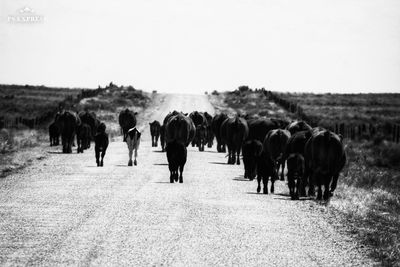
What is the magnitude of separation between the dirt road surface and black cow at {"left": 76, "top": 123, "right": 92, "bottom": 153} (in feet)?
30.4

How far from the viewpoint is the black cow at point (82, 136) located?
107 ft

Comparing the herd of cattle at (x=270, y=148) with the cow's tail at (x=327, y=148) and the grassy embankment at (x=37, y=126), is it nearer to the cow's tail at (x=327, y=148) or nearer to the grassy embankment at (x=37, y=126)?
the cow's tail at (x=327, y=148)

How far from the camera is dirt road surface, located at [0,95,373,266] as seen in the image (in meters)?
11.0

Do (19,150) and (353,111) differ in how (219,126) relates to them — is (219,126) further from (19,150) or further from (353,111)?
(353,111)

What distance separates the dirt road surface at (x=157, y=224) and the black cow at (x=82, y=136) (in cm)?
926

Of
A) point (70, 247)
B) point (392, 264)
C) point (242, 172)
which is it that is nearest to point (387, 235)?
point (392, 264)

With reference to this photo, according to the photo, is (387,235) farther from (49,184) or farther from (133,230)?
(49,184)

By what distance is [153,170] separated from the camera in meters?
25.2

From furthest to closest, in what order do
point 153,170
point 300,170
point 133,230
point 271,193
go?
point 153,170
point 271,193
point 300,170
point 133,230

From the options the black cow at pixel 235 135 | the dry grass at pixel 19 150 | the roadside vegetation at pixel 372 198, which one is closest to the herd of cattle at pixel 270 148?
the black cow at pixel 235 135

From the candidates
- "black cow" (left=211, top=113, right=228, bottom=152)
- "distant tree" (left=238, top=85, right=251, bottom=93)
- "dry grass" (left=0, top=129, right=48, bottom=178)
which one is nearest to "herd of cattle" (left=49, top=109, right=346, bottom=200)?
"black cow" (left=211, top=113, right=228, bottom=152)

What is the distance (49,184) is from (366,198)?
8.68 meters

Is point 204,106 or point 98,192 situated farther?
point 204,106

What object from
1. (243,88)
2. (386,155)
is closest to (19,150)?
(386,155)
